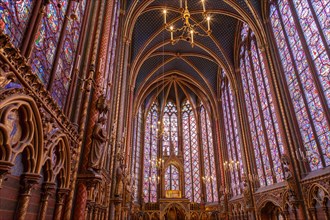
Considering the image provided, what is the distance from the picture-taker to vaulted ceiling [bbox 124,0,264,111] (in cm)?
1622

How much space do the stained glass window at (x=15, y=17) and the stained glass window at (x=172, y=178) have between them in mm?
21587

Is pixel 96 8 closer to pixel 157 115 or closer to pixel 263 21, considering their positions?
pixel 263 21

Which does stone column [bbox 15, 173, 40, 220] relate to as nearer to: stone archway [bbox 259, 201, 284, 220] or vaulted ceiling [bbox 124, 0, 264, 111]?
vaulted ceiling [bbox 124, 0, 264, 111]

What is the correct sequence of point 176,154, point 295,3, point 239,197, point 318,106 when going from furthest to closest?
point 176,154
point 239,197
point 295,3
point 318,106

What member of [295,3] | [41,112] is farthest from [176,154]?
[41,112]

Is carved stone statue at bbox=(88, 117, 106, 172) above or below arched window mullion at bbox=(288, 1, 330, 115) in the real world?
below

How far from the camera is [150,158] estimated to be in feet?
84.1

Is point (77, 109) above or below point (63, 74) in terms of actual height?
below

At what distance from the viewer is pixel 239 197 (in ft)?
57.5

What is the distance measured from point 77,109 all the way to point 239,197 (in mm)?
15017

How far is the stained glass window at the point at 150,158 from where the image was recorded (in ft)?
77.2

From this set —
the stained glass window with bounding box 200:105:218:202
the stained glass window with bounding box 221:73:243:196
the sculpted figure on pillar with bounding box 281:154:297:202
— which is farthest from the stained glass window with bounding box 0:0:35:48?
the stained glass window with bounding box 200:105:218:202

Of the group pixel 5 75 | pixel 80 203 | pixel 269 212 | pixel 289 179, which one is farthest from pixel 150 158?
pixel 5 75

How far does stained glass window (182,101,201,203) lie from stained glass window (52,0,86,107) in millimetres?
20344
